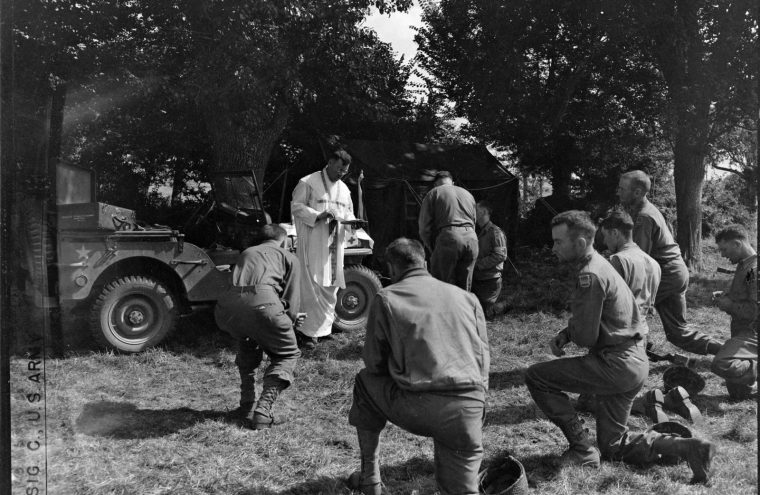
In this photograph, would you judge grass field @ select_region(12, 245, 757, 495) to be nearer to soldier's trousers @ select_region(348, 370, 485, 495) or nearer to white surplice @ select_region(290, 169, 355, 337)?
white surplice @ select_region(290, 169, 355, 337)

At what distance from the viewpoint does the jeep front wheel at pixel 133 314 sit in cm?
605

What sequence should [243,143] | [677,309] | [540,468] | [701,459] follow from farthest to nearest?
Result: 1. [243,143]
2. [677,309]
3. [540,468]
4. [701,459]

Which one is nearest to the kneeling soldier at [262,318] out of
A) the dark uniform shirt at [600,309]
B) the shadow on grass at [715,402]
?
the dark uniform shirt at [600,309]

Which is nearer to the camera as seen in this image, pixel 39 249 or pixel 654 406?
pixel 654 406

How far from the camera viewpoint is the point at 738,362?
4730mm

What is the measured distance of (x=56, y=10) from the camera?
23.3 feet

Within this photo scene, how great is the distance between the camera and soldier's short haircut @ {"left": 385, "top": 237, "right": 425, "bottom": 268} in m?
3.13

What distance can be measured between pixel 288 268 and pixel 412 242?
174 centimetres

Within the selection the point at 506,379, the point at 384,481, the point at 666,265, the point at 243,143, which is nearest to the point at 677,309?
the point at 666,265

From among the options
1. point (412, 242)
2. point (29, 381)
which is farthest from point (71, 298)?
point (412, 242)

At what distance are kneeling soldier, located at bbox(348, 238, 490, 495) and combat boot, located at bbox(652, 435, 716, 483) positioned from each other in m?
1.35

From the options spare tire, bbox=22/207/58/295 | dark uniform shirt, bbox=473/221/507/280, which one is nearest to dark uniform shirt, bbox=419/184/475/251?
dark uniform shirt, bbox=473/221/507/280

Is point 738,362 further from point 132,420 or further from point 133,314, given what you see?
point 133,314

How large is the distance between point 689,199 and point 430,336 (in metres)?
9.59
